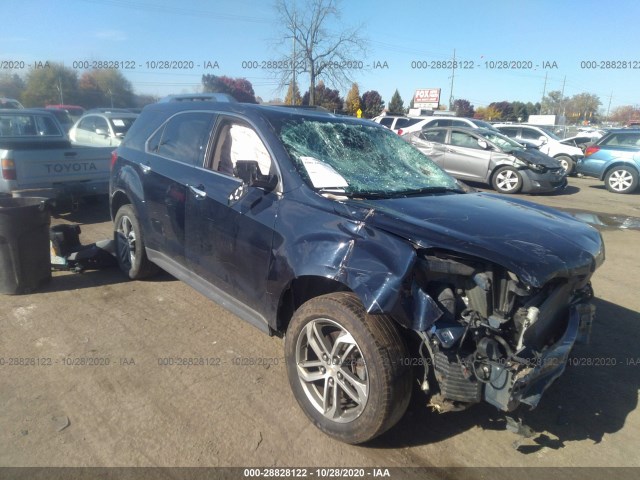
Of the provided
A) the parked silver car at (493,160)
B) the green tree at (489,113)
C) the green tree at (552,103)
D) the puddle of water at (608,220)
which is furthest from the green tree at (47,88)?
the green tree at (552,103)

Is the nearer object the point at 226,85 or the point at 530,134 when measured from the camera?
the point at 530,134

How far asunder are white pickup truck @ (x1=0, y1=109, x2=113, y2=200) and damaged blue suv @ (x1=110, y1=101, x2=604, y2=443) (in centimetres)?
369

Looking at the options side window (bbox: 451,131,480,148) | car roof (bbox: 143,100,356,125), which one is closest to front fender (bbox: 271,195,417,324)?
car roof (bbox: 143,100,356,125)

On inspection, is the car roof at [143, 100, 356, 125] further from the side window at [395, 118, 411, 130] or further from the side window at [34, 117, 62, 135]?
the side window at [395, 118, 411, 130]

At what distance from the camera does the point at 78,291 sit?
15.8 ft

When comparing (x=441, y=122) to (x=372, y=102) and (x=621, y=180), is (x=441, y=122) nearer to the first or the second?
(x=621, y=180)

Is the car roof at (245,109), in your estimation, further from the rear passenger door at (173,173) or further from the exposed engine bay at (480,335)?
the exposed engine bay at (480,335)

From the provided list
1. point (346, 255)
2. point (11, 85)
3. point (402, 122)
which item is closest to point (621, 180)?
point (402, 122)

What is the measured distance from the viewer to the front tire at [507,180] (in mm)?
11977

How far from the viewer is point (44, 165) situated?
6.84m

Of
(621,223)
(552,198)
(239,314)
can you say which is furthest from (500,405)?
(552,198)

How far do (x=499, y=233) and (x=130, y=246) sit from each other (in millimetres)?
3858

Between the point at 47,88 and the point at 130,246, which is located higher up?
the point at 47,88

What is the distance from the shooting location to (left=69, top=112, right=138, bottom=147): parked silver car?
11492 millimetres
